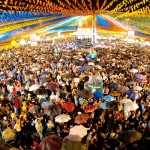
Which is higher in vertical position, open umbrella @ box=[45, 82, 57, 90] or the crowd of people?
open umbrella @ box=[45, 82, 57, 90]

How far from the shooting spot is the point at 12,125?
28.2ft

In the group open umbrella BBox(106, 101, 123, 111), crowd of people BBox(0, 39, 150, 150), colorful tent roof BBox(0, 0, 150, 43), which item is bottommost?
crowd of people BBox(0, 39, 150, 150)

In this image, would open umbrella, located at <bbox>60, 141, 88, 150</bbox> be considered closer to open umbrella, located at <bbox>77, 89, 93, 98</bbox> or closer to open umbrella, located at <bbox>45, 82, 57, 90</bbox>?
open umbrella, located at <bbox>77, 89, 93, 98</bbox>

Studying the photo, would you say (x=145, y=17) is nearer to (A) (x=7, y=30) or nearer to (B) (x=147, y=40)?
(B) (x=147, y=40)

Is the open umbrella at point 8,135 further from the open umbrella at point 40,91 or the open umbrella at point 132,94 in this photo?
the open umbrella at point 132,94

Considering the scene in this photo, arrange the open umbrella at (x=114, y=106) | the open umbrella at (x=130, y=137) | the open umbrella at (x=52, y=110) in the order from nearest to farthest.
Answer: the open umbrella at (x=130, y=137), the open umbrella at (x=52, y=110), the open umbrella at (x=114, y=106)

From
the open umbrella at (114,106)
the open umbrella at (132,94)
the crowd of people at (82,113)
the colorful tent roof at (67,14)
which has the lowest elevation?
the crowd of people at (82,113)

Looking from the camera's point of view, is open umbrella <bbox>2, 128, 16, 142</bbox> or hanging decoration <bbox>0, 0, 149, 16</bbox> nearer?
open umbrella <bbox>2, 128, 16, 142</bbox>

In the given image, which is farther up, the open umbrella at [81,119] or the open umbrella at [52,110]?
the open umbrella at [52,110]

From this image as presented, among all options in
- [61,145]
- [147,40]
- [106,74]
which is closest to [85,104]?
[61,145]

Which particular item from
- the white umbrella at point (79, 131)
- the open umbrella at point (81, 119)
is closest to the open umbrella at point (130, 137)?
the white umbrella at point (79, 131)

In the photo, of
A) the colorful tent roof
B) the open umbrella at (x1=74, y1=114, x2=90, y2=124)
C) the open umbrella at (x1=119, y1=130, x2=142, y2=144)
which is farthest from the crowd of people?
the colorful tent roof

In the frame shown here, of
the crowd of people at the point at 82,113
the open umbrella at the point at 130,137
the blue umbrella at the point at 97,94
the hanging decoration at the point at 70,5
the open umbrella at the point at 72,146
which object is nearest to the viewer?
the open umbrella at the point at 72,146

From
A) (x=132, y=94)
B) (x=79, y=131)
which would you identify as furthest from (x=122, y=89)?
(x=79, y=131)
